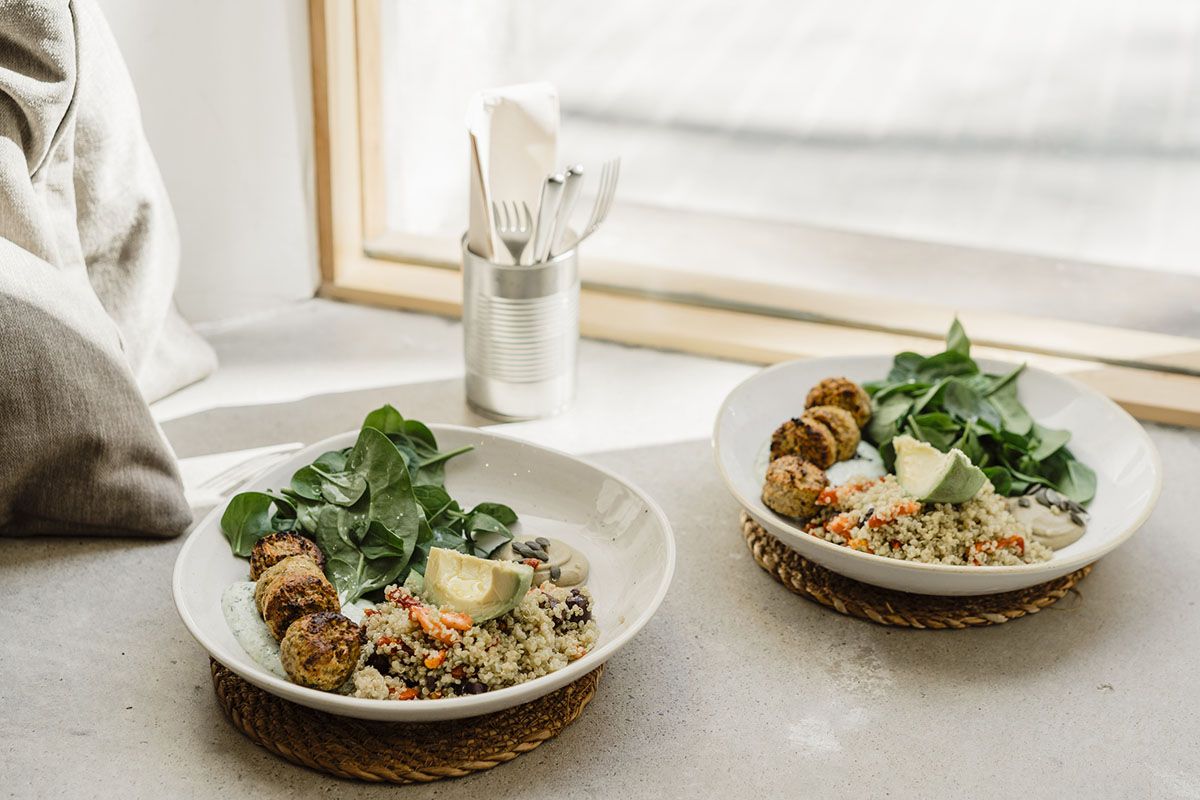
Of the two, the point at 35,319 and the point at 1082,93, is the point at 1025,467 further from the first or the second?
the point at 35,319

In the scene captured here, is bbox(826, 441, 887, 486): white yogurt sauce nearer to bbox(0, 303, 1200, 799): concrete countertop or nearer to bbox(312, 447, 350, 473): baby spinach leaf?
bbox(0, 303, 1200, 799): concrete countertop

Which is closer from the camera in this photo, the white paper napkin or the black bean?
the black bean

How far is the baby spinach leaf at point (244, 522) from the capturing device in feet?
3.45

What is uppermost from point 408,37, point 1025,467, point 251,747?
point 408,37

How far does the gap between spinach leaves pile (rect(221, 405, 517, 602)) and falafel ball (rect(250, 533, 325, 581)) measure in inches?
0.5

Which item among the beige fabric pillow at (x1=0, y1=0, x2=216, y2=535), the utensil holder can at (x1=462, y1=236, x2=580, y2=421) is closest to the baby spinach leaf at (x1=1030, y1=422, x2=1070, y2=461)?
the utensil holder can at (x1=462, y1=236, x2=580, y2=421)

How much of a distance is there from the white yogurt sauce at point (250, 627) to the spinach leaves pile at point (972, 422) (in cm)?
64

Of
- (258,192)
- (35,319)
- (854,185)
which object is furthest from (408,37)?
(35,319)

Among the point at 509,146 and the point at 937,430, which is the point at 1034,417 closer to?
the point at 937,430

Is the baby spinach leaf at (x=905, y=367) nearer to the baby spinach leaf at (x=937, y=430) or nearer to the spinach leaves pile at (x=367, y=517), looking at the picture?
the baby spinach leaf at (x=937, y=430)

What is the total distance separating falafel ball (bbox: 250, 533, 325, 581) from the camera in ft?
3.35

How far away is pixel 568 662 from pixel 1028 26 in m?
1.12

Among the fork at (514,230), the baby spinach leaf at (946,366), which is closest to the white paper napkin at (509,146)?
the fork at (514,230)

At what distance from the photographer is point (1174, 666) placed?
1095 millimetres
